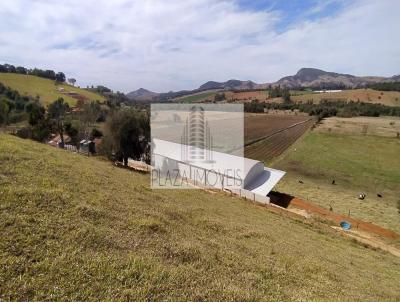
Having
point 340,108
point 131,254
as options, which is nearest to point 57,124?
point 131,254

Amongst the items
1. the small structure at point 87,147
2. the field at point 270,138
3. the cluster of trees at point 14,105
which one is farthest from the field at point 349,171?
the cluster of trees at point 14,105

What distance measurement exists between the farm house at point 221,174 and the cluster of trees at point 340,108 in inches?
2953

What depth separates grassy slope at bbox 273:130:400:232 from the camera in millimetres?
27047

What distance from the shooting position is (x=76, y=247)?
5.95 meters

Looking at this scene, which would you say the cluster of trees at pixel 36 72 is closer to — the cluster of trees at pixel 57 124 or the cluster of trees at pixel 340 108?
the cluster of trees at pixel 57 124

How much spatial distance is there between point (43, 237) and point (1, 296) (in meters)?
1.64

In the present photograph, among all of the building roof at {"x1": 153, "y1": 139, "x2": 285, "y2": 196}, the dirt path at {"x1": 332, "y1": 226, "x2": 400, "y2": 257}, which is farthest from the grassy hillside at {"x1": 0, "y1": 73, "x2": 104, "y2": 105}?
the dirt path at {"x1": 332, "y1": 226, "x2": 400, "y2": 257}

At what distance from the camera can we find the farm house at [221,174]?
24578 millimetres

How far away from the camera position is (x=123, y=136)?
29.6 metres

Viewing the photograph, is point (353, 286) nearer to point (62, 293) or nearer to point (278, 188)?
point (62, 293)

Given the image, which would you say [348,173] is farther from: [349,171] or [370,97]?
[370,97]

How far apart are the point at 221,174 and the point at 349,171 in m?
24.4

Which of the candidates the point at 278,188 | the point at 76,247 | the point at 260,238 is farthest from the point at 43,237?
the point at 278,188

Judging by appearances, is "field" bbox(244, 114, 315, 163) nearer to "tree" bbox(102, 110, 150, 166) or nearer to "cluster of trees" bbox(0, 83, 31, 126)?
"tree" bbox(102, 110, 150, 166)
